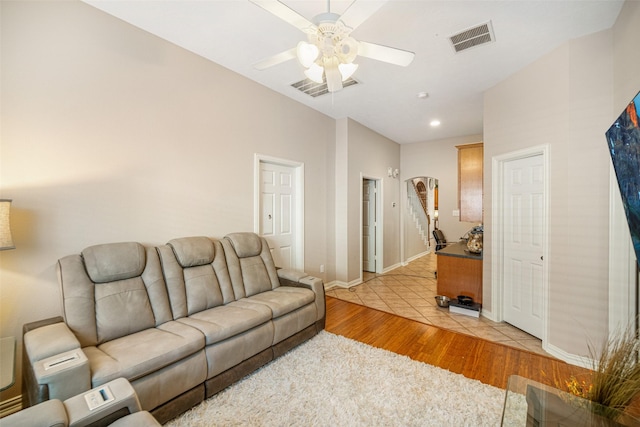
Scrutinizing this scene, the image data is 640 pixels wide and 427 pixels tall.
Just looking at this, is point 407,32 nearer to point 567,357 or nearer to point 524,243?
point 524,243

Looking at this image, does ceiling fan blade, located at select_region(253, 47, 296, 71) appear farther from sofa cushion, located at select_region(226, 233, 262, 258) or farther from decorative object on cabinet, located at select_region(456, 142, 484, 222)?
decorative object on cabinet, located at select_region(456, 142, 484, 222)

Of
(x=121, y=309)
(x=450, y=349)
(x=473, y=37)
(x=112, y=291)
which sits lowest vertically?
(x=450, y=349)

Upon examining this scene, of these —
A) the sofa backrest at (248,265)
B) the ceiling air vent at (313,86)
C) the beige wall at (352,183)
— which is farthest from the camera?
the beige wall at (352,183)

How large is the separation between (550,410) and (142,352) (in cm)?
225

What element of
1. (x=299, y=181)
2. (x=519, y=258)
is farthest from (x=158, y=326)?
(x=519, y=258)

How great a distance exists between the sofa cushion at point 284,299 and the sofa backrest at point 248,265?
11 cm

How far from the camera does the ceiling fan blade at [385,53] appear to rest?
1737 millimetres

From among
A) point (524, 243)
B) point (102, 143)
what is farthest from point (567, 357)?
point (102, 143)

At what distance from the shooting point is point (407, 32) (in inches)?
95.0

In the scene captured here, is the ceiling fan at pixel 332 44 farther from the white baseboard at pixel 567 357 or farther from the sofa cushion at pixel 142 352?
the white baseboard at pixel 567 357

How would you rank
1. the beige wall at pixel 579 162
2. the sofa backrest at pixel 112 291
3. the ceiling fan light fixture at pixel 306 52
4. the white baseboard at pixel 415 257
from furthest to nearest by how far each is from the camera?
1. the white baseboard at pixel 415 257
2. the beige wall at pixel 579 162
3. the sofa backrest at pixel 112 291
4. the ceiling fan light fixture at pixel 306 52

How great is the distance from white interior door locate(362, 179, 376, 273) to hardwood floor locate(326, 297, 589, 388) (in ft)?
7.78

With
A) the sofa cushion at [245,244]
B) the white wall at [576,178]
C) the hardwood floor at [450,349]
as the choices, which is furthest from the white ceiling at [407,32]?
the hardwood floor at [450,349]

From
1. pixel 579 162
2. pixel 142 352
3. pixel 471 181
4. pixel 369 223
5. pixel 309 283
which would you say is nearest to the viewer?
pixel 142 352
